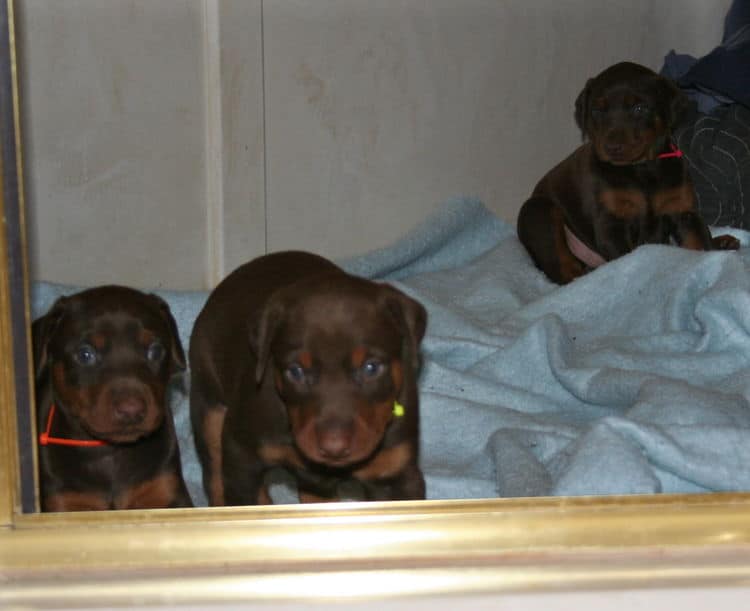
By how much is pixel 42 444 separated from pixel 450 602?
50.5 inches

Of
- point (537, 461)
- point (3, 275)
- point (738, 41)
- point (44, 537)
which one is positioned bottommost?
point (537, 461)

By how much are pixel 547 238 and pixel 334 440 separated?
103 inches

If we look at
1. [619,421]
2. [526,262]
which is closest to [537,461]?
[619,421]

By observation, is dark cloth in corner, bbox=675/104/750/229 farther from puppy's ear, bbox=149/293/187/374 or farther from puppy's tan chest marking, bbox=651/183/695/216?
puppy's ear, bbox=149/293/187/374

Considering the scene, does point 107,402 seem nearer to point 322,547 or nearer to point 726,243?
point 322,547

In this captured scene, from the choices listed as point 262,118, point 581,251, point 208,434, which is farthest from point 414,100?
point 208,434

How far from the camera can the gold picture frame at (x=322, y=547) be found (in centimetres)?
179

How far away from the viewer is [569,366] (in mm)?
3570

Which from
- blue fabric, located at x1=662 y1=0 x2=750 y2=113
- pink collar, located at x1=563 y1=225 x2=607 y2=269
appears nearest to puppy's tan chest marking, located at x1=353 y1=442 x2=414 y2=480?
pink collar, located at x1=563 y1=225 x2=607 y2=269

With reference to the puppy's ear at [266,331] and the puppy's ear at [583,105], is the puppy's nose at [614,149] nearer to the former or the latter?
the puppy's ear at [583,105]

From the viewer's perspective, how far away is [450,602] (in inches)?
70.2

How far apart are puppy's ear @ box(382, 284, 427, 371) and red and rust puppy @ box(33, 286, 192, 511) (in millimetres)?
548

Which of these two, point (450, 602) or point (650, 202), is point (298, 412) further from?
point (650, 202)

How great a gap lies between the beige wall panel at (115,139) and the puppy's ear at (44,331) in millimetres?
1265
